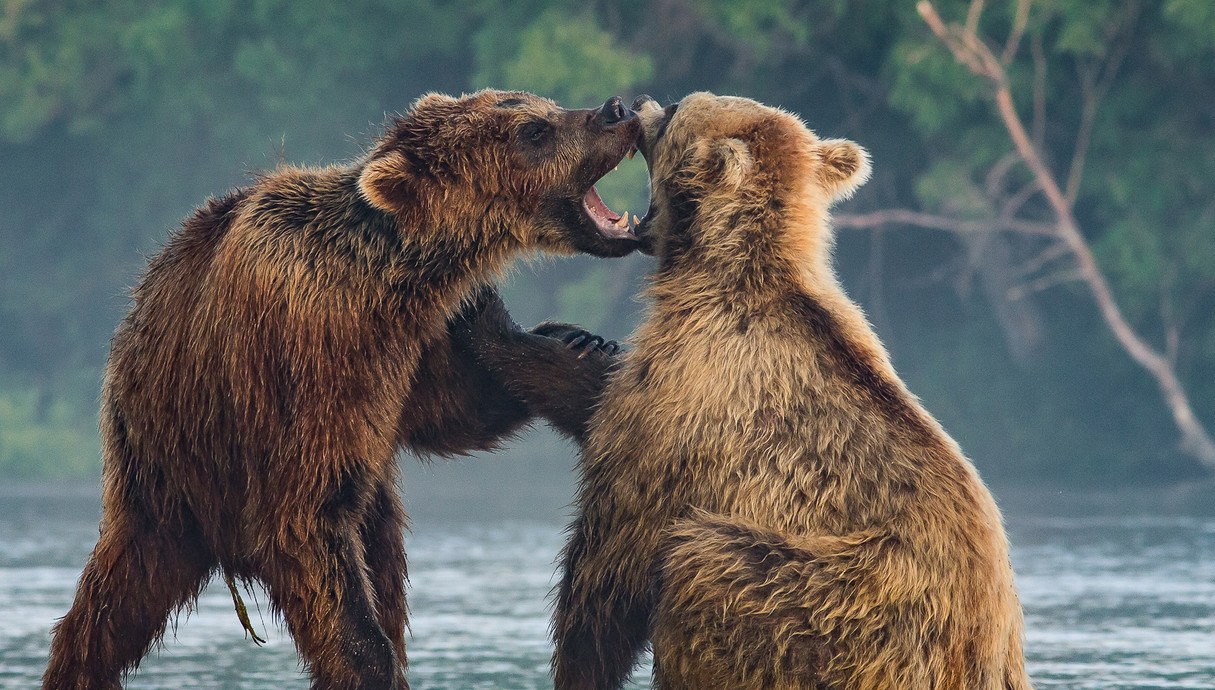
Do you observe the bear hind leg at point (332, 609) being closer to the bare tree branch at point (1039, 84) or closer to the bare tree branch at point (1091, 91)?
the bare tree branch at point (1091, 91)

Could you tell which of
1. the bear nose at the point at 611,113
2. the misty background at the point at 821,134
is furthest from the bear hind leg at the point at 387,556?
the misty background at the point at 821,134

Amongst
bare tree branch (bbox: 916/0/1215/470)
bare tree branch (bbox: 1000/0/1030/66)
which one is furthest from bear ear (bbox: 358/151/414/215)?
bare tree branch (bbox: 1000/0/1030/66)

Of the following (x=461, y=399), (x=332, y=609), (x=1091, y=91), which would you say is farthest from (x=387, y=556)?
(x=1091, y=91)

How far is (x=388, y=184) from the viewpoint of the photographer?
4070 millimetres

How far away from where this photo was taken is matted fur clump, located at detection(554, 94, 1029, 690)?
364 cm

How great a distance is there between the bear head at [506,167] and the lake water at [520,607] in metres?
1.19

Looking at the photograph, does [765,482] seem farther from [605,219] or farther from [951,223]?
[951,223]

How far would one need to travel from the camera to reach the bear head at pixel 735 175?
4223mm

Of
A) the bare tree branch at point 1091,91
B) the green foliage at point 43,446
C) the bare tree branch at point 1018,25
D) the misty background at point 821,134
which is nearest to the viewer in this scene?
the bare tree branch at point 1018,25

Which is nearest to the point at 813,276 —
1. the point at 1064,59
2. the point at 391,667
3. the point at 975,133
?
the point at 391,667

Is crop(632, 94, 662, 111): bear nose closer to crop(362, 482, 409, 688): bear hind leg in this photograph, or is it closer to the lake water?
crop(362, 482, 409, 688): bear hind leg

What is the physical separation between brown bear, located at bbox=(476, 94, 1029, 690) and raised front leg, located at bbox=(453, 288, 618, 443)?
0.02m

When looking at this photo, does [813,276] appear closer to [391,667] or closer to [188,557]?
[391,667]

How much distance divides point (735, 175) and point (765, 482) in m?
0.85
